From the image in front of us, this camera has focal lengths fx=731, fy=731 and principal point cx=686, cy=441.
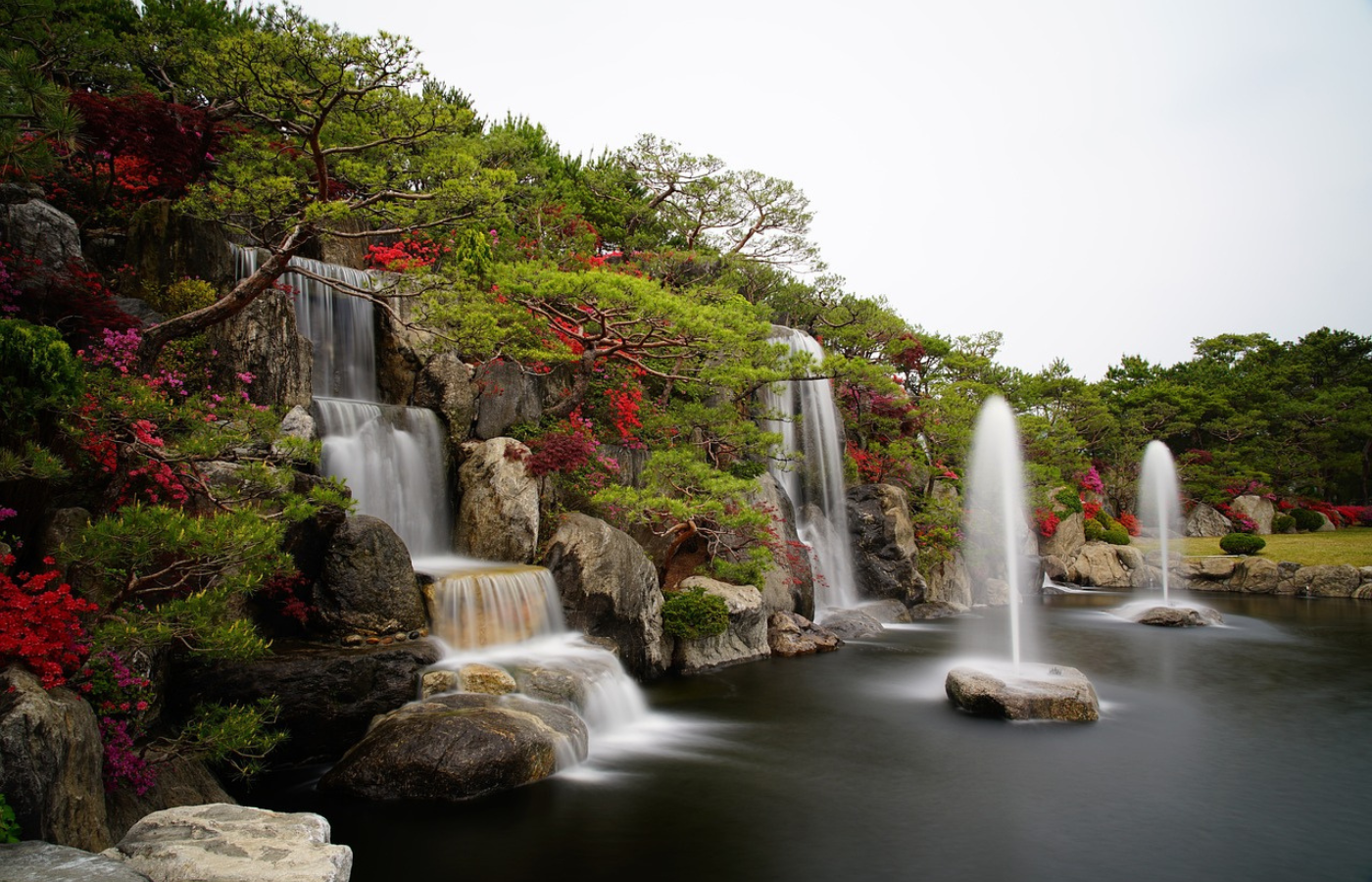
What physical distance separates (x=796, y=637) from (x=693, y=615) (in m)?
3.08

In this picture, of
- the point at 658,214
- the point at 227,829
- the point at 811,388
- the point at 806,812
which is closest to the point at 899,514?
the point at 811,388

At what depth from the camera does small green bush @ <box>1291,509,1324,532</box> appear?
1276 inches

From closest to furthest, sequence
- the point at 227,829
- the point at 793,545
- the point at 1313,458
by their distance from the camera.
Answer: the point at 227,829 < the point at 793,545 < the point at 1313,458

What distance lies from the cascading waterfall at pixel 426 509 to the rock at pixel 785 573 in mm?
5821

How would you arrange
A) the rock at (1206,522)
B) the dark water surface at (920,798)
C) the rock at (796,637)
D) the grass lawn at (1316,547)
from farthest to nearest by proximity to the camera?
the rock at (1206,522)
the grass lawn at (1316,547)
the rock at (796,637)
the dark water surface at (920,798)

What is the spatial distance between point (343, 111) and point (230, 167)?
1.74 metres

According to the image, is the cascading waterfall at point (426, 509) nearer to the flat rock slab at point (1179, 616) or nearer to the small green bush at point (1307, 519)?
the flat rock slab at point (1179, 616)

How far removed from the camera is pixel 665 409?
17172mm

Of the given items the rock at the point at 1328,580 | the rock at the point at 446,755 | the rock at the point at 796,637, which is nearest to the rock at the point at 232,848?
the rock at the point at 446,755

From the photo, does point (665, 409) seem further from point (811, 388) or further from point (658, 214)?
point (658, 214)

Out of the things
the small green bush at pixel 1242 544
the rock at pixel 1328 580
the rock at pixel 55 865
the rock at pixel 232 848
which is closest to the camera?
the rock at pixel 55 865

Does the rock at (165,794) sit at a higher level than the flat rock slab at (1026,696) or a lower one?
higher

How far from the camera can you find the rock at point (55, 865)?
370 cm

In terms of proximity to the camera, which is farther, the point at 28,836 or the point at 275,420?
the point at 275,420
